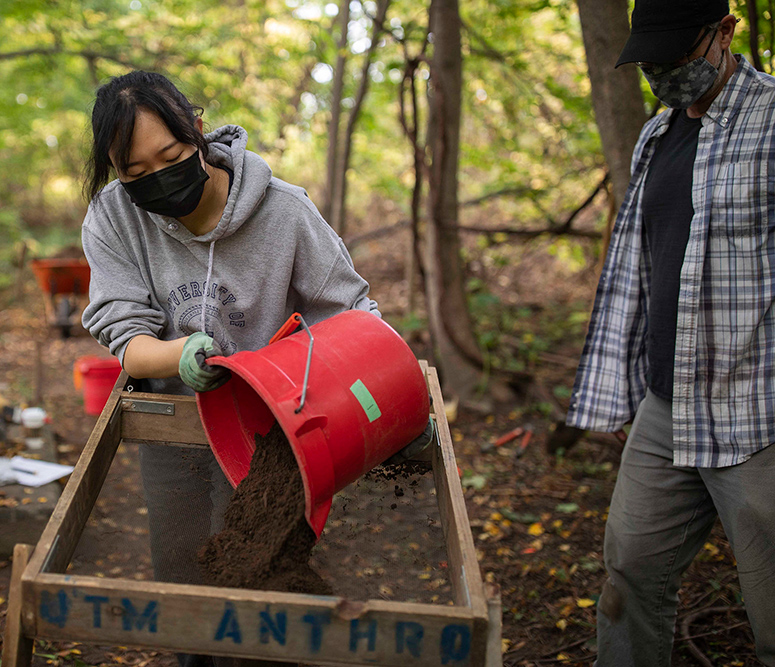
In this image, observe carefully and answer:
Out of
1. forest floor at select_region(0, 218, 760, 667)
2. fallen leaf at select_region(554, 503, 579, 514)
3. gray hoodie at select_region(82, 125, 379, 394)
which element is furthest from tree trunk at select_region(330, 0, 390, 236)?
gray hoodie at select_region(82, 125, 379, 394)

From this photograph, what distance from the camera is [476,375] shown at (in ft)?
16.8

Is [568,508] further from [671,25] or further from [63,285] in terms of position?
[63,285]

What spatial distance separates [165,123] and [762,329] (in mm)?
1573

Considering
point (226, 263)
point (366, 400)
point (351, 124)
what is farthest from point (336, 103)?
point (366, 400)

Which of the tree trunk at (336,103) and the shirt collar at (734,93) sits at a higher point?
the tree trunk at (336,103)

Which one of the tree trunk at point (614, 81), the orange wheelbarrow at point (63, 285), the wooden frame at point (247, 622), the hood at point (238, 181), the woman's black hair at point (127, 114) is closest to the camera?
the wooden frame at point (247, 622)

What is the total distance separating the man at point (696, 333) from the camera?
174 cm

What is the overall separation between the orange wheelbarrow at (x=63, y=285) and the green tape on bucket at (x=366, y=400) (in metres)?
6.10

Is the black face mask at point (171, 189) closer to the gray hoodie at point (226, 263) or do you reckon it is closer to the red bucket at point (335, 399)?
the gray hoodie at point (226, 263)

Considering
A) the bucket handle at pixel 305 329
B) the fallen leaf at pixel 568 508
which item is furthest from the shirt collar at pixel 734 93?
the fallen leaf at pixel 568 508

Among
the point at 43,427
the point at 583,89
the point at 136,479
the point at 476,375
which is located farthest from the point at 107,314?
the point at 583,89

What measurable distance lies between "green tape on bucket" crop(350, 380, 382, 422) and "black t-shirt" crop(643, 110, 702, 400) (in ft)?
3.07

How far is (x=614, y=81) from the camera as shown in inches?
110

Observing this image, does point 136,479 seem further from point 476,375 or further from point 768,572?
point 476,375
